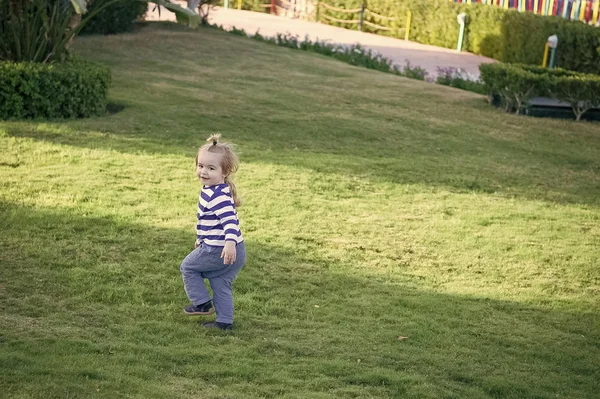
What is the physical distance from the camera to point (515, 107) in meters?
15.0

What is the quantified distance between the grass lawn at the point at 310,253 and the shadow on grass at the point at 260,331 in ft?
0.06

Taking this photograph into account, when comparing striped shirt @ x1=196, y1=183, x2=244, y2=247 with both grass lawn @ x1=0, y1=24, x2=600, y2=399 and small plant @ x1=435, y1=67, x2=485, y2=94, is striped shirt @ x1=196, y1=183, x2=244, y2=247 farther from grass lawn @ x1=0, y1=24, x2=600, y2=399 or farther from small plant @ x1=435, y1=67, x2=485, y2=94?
small plant @ x1=435, y1=67, x2=485, y2=94

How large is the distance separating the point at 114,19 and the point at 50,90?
9.16 metres

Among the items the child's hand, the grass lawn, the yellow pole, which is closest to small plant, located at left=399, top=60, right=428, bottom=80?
the grass lawn

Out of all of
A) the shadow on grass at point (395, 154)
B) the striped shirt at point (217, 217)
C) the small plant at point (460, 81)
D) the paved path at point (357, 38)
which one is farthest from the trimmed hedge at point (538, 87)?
the striped shirt at point (217, 217)

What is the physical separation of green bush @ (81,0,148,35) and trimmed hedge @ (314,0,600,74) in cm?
899

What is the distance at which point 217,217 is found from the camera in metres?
A: 5.39

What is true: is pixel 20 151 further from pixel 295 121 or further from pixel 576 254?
pixel 576 254

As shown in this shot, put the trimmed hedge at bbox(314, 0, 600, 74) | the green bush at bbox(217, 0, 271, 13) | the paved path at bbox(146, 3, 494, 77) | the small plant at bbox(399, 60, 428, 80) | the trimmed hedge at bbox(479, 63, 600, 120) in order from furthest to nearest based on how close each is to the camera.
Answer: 1. the green bush at bbox(217, 0, 271, 13)
2. the paved path at bbox(146, 3, 494, 77)
3. the trimmed hedge at bbox(314, 0, 600, 74)
4. the small plant at bbox(399, 60, 428, 80)
5. the trimmed hedge at bbox(479, 63, 600, 120)

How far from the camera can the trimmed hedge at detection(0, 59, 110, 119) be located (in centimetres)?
1077

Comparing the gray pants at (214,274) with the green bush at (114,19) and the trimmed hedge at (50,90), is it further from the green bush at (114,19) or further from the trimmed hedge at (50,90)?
the green bush at (114,19)

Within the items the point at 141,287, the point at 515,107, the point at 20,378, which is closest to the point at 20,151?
the point at 141,287

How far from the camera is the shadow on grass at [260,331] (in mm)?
4727

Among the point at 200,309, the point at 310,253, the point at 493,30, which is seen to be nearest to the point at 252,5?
the point at 493,30
